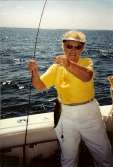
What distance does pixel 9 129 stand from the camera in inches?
158

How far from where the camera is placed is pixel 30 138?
404 centimetres

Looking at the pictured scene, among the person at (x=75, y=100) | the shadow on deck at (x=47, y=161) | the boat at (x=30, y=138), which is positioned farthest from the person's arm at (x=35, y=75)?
the shadow on deck at (x=47, y=161)

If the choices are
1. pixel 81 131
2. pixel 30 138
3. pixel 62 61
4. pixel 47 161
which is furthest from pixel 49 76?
pixel 47 161

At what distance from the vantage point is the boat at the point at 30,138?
3975 mm

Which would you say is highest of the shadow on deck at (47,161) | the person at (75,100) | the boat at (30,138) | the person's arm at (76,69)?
the person's arm at (76,69)

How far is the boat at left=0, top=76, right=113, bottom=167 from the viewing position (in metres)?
3.97

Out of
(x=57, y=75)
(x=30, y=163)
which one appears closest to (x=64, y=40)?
(x=57, y=75)

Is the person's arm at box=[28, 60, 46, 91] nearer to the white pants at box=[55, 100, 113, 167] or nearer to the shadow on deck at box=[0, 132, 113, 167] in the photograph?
the white pants at box=[55, 100, 113, 167]

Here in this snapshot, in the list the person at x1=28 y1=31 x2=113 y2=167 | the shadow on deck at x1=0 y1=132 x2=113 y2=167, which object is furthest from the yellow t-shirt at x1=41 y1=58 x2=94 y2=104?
the shadow on deck at x1=0 y1=132 x2=113 y2=167

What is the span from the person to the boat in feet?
1.45

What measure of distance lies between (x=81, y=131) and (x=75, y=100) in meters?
0.36

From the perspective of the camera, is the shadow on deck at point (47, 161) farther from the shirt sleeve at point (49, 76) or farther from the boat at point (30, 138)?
the shirt sleeve at point (49, 76)

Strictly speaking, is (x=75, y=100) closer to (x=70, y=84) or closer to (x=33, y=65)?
(x=70, y=84)

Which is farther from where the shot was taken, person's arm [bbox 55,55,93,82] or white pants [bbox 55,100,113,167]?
white pants [bbox 55,100,113,167]
